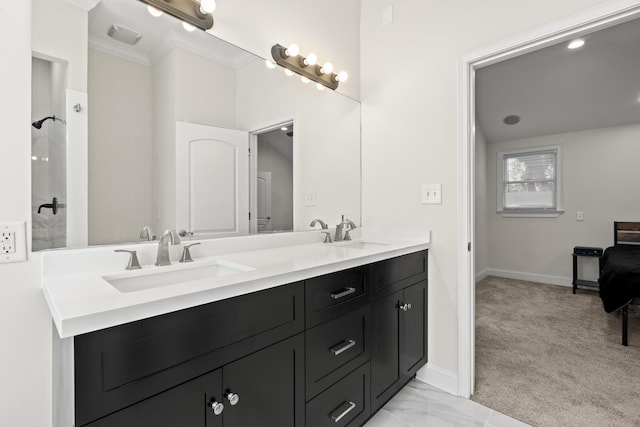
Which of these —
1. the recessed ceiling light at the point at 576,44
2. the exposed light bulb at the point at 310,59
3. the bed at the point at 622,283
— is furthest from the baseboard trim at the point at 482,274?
the exposed light bulb at the point at 310,59

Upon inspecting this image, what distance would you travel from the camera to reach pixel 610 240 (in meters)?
4.13

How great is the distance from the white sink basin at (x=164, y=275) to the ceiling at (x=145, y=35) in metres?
0.88

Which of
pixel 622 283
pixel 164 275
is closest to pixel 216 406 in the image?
pixel 164 275

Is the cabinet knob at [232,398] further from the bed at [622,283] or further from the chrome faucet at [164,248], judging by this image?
the bed at [622,283]

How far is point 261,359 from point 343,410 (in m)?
0.60

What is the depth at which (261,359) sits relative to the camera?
1.03m

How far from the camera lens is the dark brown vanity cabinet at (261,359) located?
0.75 meters

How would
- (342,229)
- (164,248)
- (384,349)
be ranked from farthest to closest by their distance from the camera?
(342,229), (384,349), (164,248)

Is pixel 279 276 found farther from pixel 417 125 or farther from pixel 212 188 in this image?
pixel 417 125

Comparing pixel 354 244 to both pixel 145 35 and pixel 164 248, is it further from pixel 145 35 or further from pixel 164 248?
pixel 145 35

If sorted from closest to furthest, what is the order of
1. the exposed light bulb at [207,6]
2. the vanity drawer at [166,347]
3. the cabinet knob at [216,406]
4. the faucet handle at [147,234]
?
1. the vanity drawer at [166,347]
2. the cabinet knob at [216,406]
3. the faucet handle at [147,234]
4. the exposed light bulb at [207,6]

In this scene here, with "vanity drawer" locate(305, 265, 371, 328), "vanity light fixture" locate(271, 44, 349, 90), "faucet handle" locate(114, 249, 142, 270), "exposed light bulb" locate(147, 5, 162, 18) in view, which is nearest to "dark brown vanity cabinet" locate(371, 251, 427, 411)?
"vanity drawer" locate(305, 265, 371, 328)

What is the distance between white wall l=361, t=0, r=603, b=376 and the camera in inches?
73.9

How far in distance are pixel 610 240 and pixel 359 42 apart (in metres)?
4.34
